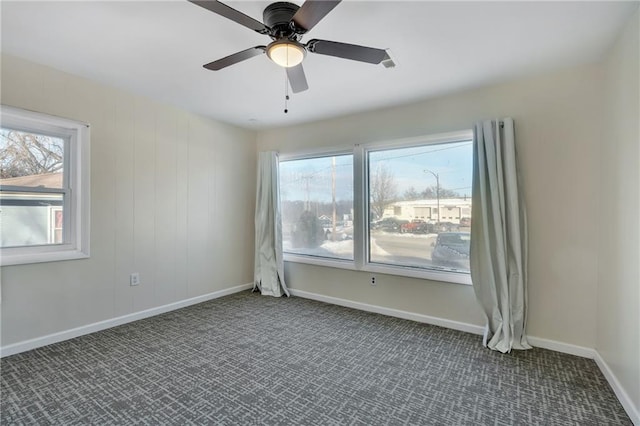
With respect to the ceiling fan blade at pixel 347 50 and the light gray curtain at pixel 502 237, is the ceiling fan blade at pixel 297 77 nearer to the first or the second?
the ceiling fan blade at pixel 347 50


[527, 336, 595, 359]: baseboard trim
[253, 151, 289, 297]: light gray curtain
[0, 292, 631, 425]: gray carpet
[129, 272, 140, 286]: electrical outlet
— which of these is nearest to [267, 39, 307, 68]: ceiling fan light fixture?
[0, 292, 631, 425]: gray carpet

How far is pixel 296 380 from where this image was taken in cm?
228

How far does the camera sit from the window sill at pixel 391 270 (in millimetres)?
3246

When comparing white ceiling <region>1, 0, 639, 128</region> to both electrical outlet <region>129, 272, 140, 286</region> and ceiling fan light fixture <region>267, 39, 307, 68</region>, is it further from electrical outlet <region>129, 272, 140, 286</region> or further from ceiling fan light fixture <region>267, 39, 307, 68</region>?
electrical outlet <region>129, 272, 140, 286</region>

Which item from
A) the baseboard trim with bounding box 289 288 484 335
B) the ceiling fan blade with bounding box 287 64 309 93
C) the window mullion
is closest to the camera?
the ceiling fan blade with bounding box 287 64 309 93

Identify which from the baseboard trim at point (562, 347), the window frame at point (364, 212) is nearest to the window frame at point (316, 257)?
the window frame at point (364, 212)

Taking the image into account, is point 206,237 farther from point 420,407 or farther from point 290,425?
point 420,407

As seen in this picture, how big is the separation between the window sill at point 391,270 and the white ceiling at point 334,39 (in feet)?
6.33

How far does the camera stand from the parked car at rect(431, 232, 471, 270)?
329 cm

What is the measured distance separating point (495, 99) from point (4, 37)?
4169 mm

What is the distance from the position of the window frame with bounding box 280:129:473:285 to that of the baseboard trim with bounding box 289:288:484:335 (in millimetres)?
431

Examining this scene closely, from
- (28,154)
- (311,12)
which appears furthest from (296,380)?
(28,154)

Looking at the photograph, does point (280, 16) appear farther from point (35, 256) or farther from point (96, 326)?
point (96, 326)

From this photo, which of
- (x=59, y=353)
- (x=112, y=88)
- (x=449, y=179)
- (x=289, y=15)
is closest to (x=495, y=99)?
(x=449, y=179)
